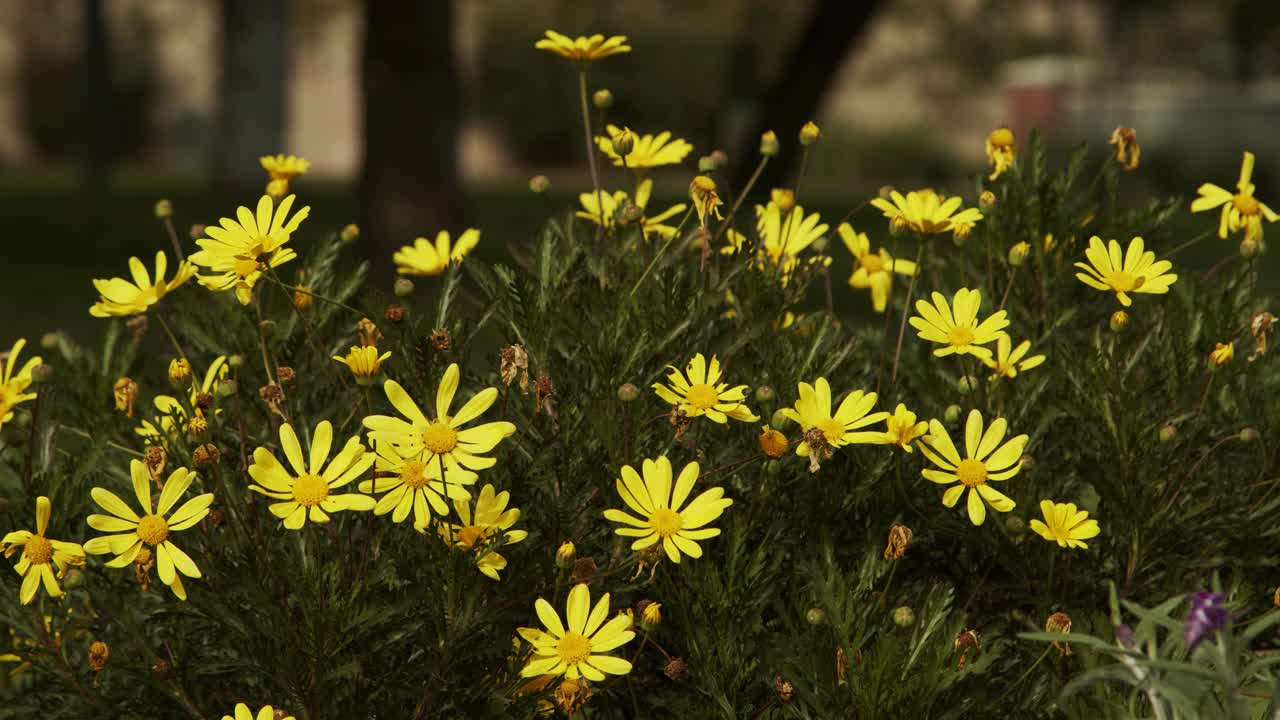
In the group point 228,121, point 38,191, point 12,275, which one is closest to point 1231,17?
point 228,121

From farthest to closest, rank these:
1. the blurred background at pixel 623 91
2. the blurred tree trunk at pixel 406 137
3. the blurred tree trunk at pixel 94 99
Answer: the blurred tree trunk at pixel 94 99, the blurred background at pixel 623 91, the blurred tree trunk at pixel 406 137

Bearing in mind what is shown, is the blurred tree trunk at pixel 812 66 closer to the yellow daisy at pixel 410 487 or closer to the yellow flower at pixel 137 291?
the yellow flower at pixel 137 291

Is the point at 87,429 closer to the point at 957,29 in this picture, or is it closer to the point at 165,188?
the point at 165,188

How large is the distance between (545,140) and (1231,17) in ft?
46.8

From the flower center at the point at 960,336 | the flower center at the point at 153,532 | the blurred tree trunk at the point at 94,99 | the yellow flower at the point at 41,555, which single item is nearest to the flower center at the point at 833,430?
the flower center at the point at 960,336

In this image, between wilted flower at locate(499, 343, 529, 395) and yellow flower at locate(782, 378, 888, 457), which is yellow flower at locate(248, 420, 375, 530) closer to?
wilted flower at locate(499, 343, 529, 395)

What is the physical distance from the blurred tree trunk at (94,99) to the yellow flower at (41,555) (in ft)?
61.2

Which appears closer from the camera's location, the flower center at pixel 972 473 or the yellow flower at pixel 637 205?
the flower center at pixel 972 473

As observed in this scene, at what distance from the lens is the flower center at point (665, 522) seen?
1789mm

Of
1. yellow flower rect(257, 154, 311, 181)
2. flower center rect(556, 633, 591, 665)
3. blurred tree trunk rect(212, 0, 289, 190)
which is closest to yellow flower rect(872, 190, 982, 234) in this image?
flower center rect(556, 633, 591, 665)

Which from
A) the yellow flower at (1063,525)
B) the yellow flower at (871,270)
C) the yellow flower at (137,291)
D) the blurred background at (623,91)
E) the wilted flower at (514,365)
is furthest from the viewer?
the blurred background at (623,91)

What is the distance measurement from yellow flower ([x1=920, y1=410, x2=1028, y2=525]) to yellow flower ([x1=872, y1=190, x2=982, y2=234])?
16.1 inches

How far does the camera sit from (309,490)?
1.77m

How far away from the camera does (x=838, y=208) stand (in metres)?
17.3
